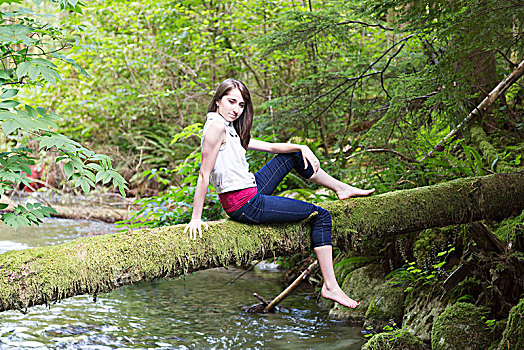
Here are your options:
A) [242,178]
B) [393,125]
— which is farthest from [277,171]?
[393,125]

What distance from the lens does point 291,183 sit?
23.2 ft

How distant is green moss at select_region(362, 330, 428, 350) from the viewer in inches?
143

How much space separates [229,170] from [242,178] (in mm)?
105

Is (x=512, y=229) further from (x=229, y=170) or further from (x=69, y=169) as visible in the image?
(x=69, y=169)

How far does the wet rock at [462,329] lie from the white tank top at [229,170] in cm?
198

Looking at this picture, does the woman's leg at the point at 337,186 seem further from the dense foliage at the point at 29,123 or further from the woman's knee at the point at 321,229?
the dense foliage at the point at 29,123

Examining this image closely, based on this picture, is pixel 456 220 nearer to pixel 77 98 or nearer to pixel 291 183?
pixel 291 183

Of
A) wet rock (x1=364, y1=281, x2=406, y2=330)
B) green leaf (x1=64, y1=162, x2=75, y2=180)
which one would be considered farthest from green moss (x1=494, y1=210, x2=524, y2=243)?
green leaf (x1=64, y1=162, x2=75, y2=180)

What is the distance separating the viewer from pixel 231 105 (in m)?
3.32

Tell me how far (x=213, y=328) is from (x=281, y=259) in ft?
7.25

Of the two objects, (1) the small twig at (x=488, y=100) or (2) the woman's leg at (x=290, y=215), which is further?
(1) the small twig at (x=488, y=100)

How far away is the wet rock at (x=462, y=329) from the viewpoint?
12.0ft

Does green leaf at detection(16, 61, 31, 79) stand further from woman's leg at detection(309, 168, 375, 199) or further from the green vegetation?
woman's leg at detection(309, 168, 375, 199)

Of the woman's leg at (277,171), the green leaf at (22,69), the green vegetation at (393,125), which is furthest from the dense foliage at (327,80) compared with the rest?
the woman's leg at (277,171)
